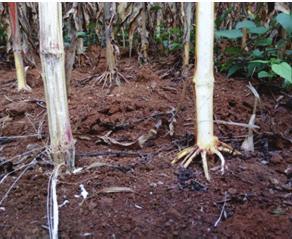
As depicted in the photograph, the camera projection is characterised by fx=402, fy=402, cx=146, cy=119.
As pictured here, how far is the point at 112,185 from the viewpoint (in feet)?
3.16

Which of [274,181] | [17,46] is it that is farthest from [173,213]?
[17,46]

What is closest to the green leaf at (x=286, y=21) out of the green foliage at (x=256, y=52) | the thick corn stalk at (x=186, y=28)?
the green foliage at (x=256, y=52)

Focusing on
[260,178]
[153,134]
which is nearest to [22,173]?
[153,134]

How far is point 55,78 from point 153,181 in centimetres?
34

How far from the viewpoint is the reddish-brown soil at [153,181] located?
2.75ft

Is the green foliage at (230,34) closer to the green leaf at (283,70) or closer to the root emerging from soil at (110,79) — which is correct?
the root emerging from soil at (110,79)

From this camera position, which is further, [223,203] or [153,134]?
[153,134]

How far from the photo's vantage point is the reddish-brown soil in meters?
0.84

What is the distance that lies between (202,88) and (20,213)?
1.73 ft

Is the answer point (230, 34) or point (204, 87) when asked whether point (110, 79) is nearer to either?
point (230, 34)

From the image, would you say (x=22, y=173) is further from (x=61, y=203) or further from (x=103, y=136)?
(x=103, y=136)

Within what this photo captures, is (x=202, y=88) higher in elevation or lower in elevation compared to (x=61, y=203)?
higher

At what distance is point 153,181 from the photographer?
97 centimetres

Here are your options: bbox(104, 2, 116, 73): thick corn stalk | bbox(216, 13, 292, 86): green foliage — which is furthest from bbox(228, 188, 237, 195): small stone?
bbox(104, 2, 116, 73): thick corn stalk
